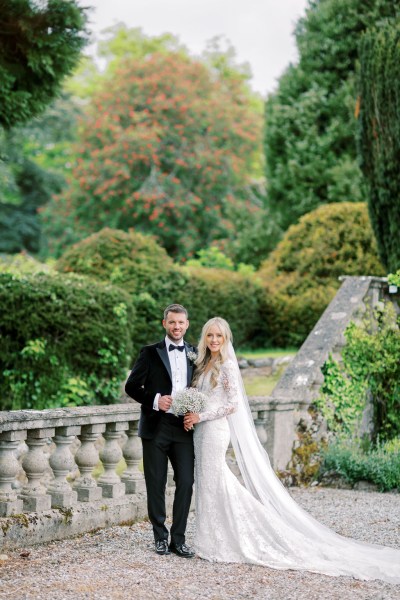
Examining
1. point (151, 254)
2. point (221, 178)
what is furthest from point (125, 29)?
point (151, 254)

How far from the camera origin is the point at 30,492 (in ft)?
19.2

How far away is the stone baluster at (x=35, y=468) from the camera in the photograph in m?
5.83

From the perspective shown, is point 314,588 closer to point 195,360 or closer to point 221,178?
point 195,360

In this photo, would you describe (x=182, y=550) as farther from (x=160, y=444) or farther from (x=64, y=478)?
(x=64, y=478)

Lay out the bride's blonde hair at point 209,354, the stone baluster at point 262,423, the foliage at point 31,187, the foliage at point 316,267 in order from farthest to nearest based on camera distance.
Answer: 1. the foliage at point 31,187
2. the foliage at point 316,267
3. the stone baluster at point 262,423
4. the bride's blonde hair at point 209,354

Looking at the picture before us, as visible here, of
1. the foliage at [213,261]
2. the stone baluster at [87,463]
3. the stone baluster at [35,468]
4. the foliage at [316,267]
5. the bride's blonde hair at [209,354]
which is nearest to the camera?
the bride's blonde hair at [209,354]

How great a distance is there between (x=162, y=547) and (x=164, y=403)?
905 mm

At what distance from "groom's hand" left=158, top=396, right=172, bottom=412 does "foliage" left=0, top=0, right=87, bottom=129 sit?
4789mm

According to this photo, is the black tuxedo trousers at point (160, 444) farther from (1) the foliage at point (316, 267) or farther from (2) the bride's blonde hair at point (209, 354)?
(1) the foliage at point (316, 267)

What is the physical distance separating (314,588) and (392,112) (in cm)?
809

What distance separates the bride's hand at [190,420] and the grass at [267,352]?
26.1ft

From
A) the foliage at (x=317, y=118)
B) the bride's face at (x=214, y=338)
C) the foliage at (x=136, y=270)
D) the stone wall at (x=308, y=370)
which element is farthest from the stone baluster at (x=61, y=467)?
the foliage at (x=317, y=118)

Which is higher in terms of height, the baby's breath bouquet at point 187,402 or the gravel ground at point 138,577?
the baby's breath bouquet at point 187,402

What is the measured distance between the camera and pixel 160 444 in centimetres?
563
